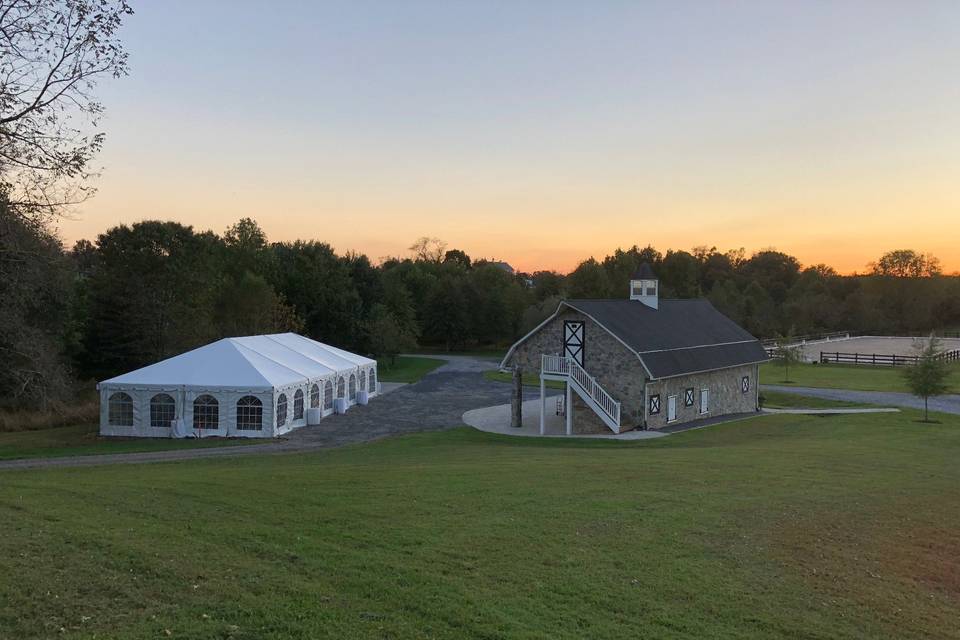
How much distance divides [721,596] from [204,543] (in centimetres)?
605

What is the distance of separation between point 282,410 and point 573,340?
12.0 metres

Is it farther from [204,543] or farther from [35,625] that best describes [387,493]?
[35,625]

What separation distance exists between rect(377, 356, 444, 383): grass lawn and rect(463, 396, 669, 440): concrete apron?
16.2 meters

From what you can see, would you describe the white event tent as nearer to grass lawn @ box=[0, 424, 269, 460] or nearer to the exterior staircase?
grass lawn @ box=[0, 424, 269, 460]

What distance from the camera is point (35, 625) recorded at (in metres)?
5.99

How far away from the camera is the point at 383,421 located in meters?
29.9

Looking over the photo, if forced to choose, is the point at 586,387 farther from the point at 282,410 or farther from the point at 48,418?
the point at 48,418

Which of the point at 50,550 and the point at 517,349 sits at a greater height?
the point at 517,349

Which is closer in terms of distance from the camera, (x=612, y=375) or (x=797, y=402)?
(x=612, y=375)

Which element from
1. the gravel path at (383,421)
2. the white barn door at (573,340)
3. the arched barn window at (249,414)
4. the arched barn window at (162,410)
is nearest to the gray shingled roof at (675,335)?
the white barn door at (573,340)

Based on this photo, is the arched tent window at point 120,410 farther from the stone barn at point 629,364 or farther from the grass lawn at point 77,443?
the stone barn at point 629,364

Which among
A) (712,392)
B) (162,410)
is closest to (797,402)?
(712,392)

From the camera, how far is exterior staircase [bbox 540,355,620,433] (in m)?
26.2

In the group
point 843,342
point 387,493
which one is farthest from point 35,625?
point 843,342
